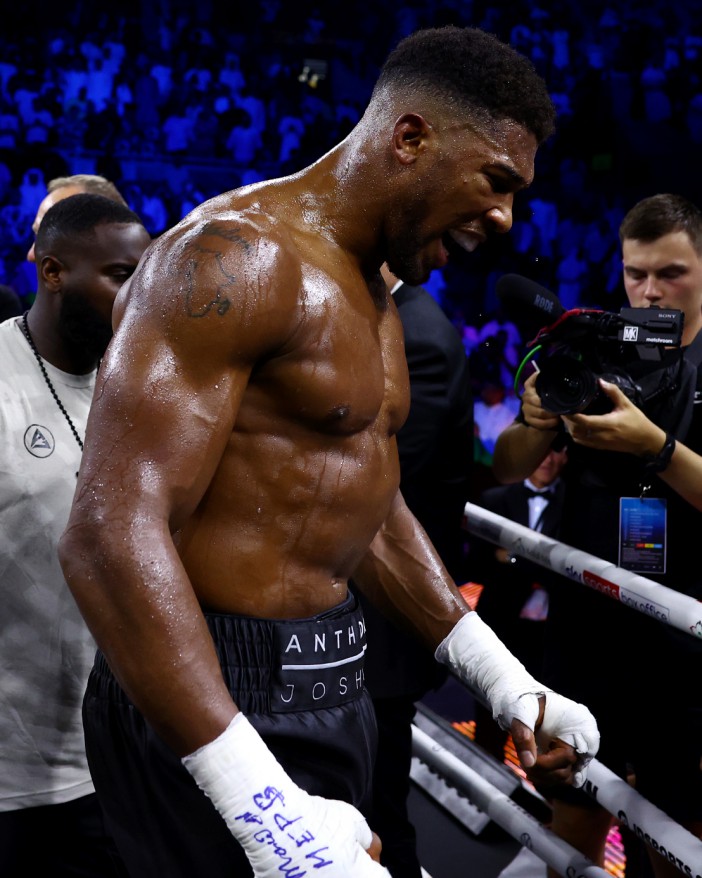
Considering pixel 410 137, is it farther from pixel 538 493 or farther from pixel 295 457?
pixel 538 493

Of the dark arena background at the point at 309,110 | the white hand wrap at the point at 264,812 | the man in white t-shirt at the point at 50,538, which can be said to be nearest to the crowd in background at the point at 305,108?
the dark arena background at the point at 309,110

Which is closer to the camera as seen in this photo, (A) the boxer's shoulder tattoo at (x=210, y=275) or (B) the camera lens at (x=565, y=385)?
(A) the boxer's shoulder tattoo at (x=210, y=275)

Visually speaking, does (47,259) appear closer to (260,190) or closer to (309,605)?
(260,190)

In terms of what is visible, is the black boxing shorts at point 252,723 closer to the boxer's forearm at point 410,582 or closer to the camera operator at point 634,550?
the boxer's forearm at point 410,582

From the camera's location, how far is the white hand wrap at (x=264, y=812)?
2.98ft

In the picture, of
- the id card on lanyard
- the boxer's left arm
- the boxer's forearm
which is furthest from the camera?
the id card on lanyard

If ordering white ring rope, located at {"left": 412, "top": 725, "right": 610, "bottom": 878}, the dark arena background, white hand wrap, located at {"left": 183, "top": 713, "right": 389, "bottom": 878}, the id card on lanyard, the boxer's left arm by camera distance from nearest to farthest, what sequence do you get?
1. white hand wrap, located at {"left": 183, "top": 713, "right": 389, "bottom": 878}
2. the boxer's left arm
3. white ring rope, located at {"left": 412, "top": 725, "right": 610, "bottom": 878}
4. the id card on lanyard
5. the dark arena background

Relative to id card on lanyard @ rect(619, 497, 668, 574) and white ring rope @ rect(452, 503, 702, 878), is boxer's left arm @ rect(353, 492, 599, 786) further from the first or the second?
id card on lanyard @ rect(619, 497, 668, 574)

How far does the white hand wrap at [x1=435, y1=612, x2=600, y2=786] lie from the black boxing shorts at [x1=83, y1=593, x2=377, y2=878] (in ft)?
0.73

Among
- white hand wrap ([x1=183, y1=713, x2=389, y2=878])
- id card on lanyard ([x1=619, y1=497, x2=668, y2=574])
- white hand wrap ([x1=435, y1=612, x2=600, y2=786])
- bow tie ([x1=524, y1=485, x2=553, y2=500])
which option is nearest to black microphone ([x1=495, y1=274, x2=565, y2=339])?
id card on lanyard ([x1=619, y1=497, x2=668, y2=574])

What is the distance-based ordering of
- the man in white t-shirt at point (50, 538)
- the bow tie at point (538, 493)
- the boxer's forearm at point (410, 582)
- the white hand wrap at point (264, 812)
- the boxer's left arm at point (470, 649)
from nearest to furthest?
1. the white hand wrap at point (264, 812)
2. the boxer's left arm at point (470, 649)
3. the boxer's forearm at point (410, 582)
4. the man in white t-shirt at point (50, 538)
5. the bow tie at point (538, 493)

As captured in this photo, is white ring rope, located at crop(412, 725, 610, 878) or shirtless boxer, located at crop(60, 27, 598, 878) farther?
white ring rope, located at crop(412, 725, 610, 878)

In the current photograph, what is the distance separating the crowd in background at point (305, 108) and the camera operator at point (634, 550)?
3.59 m

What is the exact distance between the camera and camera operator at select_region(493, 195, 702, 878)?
1.75 metres
